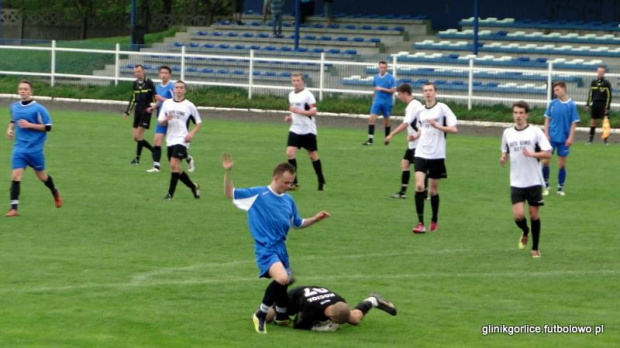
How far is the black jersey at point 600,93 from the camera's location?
106ft

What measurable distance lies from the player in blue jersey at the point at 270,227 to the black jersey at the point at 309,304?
0.10 meters

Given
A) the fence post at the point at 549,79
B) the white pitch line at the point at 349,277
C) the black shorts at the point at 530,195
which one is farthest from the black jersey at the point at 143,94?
the fence post at the point at 549,79

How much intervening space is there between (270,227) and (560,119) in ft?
38.1

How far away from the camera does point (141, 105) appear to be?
86.5 ft

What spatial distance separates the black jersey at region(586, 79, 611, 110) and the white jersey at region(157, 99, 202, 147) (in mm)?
14328

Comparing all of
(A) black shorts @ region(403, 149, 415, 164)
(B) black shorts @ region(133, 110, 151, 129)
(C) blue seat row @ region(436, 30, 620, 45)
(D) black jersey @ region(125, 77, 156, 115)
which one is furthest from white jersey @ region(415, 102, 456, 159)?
(C) blue seat row @ region(436, 30, 620, 45)

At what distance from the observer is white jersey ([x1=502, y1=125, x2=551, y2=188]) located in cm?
1586

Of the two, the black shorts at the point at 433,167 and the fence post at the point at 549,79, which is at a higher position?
the fence post at the point at 549,79

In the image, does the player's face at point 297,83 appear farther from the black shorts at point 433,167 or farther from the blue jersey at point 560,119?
the black shorts at point 433,167

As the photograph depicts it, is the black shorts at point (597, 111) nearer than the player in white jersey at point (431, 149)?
No

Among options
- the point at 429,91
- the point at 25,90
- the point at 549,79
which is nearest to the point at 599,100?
the point at 549,79

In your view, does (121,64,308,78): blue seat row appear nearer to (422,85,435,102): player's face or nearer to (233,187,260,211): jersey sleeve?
(422,85,435,102): player's face

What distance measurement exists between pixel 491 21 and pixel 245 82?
10.5 meters

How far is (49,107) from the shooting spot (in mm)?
40375
